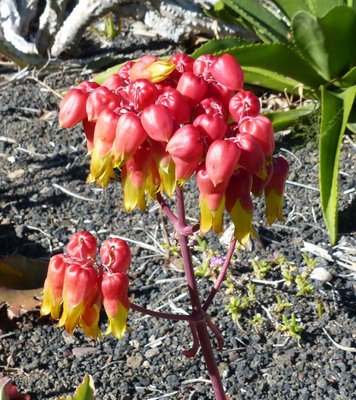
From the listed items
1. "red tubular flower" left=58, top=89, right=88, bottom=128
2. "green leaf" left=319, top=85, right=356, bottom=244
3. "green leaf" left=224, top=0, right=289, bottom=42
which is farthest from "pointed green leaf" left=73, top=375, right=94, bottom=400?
"green leaf" left=224, top=0, right=289, bottom=42

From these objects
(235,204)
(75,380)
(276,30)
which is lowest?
(75,380)

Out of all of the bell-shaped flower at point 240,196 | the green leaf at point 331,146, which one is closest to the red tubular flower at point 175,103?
the bell-shaped flower at point 240,196

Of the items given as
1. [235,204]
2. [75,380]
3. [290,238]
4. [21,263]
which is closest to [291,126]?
[290,238]

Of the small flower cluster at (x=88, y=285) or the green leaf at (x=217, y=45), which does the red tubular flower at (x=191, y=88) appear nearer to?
the small flower cluster at (x=88, y=285)

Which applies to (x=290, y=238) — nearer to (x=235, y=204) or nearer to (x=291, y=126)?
(x=291, y=126)

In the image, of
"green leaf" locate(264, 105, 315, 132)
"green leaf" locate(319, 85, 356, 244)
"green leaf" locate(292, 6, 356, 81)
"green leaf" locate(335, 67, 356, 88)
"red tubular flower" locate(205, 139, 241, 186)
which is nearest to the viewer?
"red tubular flower" locate(205, 139, 241, 186)

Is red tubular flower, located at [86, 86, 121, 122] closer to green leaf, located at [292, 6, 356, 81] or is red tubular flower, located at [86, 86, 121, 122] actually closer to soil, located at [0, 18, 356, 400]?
soil, located at [0, 18, 356, 400]
